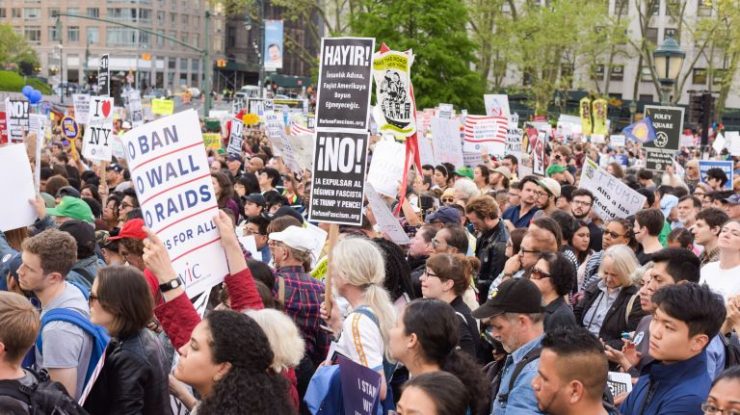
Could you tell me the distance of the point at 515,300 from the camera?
530 cm

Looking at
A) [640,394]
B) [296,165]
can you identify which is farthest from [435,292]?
[296,165]

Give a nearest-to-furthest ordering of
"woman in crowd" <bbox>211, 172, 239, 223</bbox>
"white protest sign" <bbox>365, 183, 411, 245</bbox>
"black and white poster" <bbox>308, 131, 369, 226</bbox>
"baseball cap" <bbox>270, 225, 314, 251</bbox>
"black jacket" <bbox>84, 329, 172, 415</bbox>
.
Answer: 1. "black jacket" <bbox>84, 329, 172, 415</bbox>
2. "black and white poster" <bbox>308, 131, 369, 226</bbox>
3. "baseball cap" <bbox>270, 225, 314, 251</bbox>
4. "white protest sign" <bbox>365, 183, 411, 245</bbox>
5. "woman in crowd" <bbox>211, 172, 239, 223</bbox>

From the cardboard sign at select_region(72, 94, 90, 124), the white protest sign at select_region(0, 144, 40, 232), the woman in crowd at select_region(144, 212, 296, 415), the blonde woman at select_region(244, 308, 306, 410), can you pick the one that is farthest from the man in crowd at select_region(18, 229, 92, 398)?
the cardboard sign at select_region(72, 94, 90, 124)

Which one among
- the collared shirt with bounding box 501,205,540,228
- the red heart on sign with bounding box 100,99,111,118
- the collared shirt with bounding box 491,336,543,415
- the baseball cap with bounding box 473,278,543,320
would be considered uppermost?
the red heart on sign with bounding box 100,99,111,118

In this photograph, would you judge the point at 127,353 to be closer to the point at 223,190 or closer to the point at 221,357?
the point at 221,357

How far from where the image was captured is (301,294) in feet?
21.2

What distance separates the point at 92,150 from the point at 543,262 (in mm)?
10862

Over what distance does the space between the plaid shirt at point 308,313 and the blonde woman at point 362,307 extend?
10.0 inches

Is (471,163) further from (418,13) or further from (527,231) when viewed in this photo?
(418,13)

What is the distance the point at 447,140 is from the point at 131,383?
12790 mm

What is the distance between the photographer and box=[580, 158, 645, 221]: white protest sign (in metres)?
11.0

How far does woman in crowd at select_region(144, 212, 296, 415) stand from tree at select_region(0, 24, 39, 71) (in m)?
86.9

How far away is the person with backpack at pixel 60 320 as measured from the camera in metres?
4.88

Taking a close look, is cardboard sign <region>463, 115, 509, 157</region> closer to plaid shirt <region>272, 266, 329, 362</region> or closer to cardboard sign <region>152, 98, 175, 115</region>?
plaid shirt <region>272, 266, 329, 362</region>
